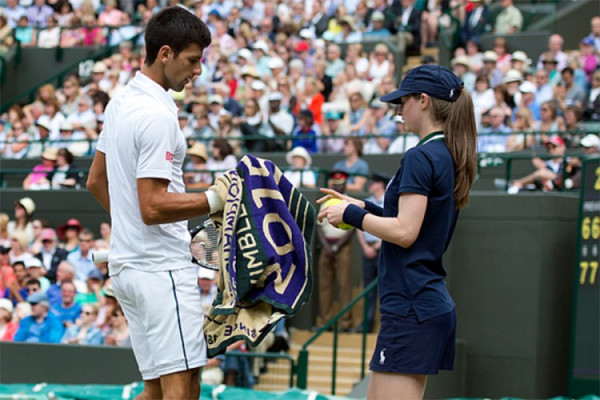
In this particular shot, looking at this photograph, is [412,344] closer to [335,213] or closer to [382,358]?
[382,358]

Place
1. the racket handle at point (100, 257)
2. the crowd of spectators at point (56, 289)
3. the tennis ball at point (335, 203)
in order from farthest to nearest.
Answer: the crowd of spectators at point (56, 289), the racket handle at point (100, 257), the tennis ball at point (335, 203)

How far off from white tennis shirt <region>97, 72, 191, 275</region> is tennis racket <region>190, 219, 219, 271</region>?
8.9 inches

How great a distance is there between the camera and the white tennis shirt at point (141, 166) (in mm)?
4805

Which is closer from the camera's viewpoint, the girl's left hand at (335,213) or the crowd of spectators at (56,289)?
the girl's left hand at (335,213)

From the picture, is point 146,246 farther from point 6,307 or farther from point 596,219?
point 6,307

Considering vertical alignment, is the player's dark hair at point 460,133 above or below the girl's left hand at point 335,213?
above

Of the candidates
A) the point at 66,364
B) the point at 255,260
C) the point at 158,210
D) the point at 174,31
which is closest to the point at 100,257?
the point at 158,210

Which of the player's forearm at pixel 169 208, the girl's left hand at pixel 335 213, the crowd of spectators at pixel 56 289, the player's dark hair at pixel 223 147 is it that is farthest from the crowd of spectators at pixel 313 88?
the player's forearm at pixel 169 208

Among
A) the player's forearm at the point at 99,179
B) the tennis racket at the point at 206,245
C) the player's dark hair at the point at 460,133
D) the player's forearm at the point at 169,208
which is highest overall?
the player's dark hair at the point at 460,133

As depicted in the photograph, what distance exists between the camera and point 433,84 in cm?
485

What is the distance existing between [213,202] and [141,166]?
35cm

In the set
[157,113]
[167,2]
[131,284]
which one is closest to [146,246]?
[131,284]

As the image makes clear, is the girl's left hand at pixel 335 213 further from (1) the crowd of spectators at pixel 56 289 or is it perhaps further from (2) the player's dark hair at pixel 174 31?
(1) the crowd of spectators at pixel 56 289

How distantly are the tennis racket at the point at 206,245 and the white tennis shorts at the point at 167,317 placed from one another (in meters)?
0.32
